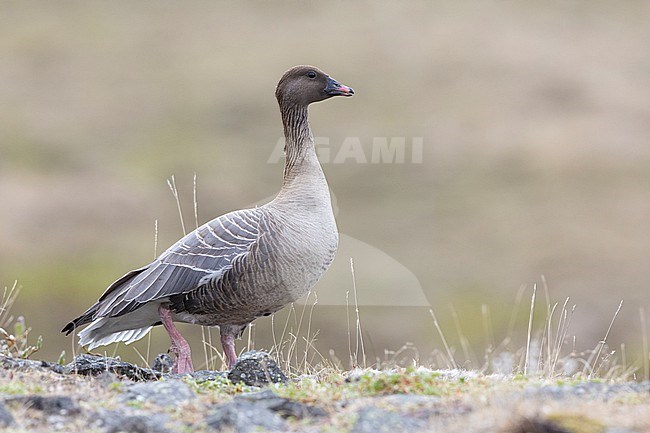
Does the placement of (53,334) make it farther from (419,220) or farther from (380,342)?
(419,220)

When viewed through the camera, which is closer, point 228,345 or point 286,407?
point 286,407

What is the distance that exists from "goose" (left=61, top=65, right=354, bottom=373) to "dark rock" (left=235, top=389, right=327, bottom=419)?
276 cm

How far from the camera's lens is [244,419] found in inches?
233

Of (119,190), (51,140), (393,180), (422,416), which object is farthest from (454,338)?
(51,140)

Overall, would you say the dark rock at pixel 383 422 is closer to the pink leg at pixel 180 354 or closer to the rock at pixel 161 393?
the rock at pixel 161 393

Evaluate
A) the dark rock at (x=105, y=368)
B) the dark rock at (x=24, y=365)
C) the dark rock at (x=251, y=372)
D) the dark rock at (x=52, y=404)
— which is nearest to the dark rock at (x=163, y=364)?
the dark rock at (x=105, y=368)

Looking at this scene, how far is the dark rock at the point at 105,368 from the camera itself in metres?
8.02

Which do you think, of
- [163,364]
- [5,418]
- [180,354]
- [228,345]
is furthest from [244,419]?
[228,345]

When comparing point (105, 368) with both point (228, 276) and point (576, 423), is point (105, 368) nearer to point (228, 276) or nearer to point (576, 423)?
point (228, 276)

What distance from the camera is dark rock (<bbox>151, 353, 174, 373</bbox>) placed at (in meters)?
9.11

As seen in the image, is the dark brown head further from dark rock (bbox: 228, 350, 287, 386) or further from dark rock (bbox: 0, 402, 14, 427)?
dark rock (bbox: 0, 402, 14, 427)

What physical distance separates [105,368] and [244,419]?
2509 mm

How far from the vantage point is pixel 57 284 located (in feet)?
102

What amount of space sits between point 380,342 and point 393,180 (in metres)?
13.6
